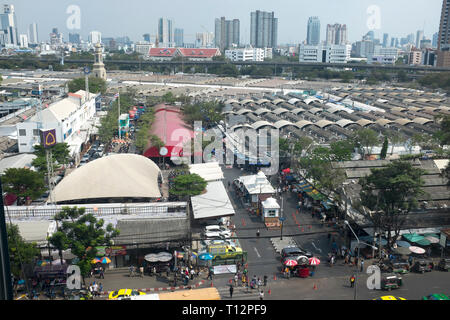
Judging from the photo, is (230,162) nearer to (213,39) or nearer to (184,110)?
(184,110)

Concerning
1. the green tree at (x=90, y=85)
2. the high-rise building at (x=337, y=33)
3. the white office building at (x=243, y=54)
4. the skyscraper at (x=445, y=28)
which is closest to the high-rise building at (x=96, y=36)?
the green tree at (x=90, y=85)

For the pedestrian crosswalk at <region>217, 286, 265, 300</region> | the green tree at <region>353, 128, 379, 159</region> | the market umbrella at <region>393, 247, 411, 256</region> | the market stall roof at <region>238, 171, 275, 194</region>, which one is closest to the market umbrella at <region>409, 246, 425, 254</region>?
the market umbrella at <region>393, 247, 411, 256</region>

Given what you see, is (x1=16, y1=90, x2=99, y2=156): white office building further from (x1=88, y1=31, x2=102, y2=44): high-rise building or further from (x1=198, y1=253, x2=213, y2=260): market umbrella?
(x1=88, y1=31, x2=102, y2=44): high-rise building

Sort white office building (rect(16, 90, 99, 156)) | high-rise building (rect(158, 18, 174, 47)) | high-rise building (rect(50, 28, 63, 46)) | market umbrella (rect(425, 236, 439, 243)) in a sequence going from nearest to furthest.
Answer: market umbrella (rect(425, 236, 439, 243))
white office building (rect(16, 90, 99, 156))
high-rise building (rect(50, 28, 63, 46))
high-rise building (rect(158, 18, 174, 47))

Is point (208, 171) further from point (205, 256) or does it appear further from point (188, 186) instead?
point (205, 256)
